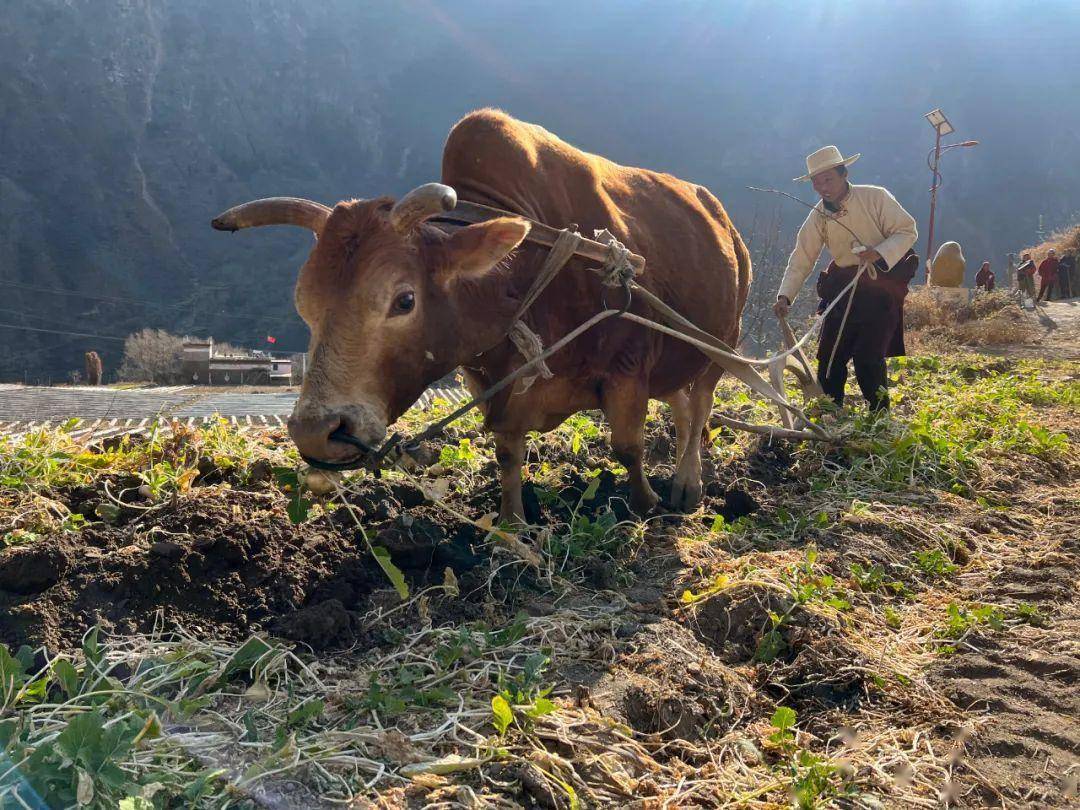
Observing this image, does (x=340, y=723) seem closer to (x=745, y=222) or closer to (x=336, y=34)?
(x=745, y=222)

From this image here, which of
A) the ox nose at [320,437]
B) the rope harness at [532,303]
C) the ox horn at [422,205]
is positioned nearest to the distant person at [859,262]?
the rope harness at [532,303]

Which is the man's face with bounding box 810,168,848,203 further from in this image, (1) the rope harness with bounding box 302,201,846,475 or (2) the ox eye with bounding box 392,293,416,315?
(2) the ox eye with bounding box 392,293,416,315

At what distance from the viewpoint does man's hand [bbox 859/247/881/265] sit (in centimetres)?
587

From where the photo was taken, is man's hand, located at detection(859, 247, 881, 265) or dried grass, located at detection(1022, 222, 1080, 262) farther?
dried grass, located at detection(1022, 222, 1080, 262)

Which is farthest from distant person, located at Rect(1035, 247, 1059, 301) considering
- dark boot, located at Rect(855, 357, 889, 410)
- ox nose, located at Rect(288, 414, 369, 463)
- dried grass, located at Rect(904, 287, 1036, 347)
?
ox nose, located at Rect(288, 414, 369, 463)

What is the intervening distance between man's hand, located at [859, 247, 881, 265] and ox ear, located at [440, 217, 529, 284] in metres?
3.66

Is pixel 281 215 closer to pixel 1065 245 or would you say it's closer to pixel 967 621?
pixel 967 621

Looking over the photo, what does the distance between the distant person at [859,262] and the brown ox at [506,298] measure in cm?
94

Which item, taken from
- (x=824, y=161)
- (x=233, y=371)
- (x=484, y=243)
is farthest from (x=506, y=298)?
(x=233, y=371)

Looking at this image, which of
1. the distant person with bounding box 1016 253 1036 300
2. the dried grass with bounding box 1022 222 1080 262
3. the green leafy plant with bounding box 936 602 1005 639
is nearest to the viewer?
the green leafy plant with bounding box 936 602 1005 639

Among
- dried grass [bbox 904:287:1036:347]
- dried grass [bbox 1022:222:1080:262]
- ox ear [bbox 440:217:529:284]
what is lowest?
dried grass [bbox 904:287:1036:347]

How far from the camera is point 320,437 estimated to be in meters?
2.67

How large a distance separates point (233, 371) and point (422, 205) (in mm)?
22836

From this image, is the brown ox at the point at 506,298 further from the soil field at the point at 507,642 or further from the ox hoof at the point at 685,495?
the soil field at the point at 507,642
